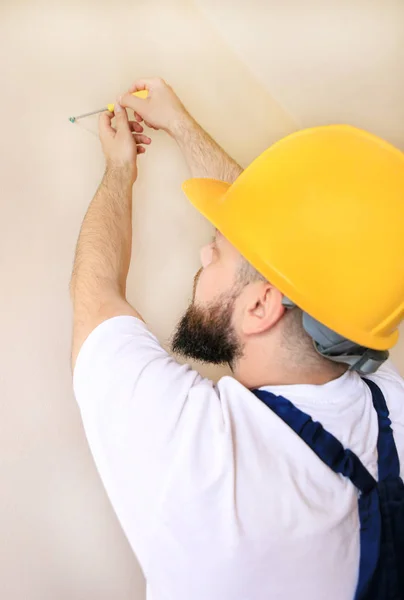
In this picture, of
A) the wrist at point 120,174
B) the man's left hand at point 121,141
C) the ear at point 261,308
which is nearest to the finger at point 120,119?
the man's left hand at point 121,141

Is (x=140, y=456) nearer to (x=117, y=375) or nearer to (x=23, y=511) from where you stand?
(x=117, y=375)

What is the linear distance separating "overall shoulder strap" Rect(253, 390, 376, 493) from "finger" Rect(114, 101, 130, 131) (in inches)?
30.2

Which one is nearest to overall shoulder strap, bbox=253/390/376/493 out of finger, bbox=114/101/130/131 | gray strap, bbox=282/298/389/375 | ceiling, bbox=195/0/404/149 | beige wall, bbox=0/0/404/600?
gray strap, bbox=282/298/389/375

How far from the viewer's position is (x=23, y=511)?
117 centimetres

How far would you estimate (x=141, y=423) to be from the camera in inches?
31.8

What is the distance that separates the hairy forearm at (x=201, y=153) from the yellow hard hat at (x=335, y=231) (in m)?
0.40

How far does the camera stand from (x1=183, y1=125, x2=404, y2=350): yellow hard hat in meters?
0.87

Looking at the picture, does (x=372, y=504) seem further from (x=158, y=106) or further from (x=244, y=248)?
(x=158, y=106)

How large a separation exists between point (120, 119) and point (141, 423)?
785 mm

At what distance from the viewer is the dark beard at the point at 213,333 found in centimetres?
101

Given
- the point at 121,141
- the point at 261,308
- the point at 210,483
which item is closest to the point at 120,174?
the point at 121,141

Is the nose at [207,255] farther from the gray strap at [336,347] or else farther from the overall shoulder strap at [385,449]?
the overall shoulder strap at [385,449]

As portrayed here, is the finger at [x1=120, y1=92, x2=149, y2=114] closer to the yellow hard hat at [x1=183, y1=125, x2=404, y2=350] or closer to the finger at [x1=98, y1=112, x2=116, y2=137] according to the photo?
the finger at [x1=98, y1=112, x2=116, y2=137]

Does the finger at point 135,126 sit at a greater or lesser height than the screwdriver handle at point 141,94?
lesser
